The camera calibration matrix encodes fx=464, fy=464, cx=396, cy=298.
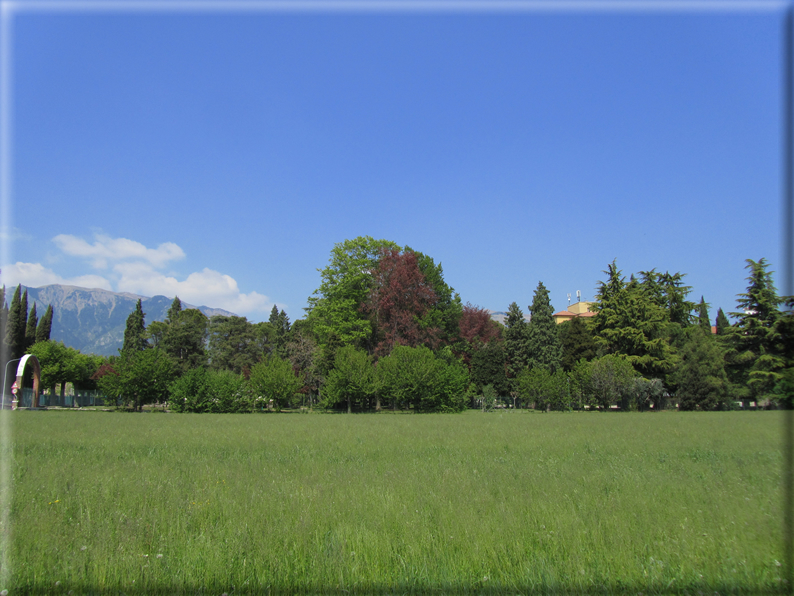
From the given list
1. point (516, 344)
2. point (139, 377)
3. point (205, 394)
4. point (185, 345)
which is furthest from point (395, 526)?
point (185, 345)

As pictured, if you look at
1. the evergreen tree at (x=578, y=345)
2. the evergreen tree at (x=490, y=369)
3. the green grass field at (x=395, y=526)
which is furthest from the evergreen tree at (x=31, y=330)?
the evergreen tree at (x=578, y=345)

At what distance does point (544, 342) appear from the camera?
57.7 m

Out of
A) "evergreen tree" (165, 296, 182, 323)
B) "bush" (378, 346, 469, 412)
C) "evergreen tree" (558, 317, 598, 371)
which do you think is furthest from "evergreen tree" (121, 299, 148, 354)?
"evergreen tree" (558, 317, 598, 371)

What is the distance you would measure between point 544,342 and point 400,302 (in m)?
23.4

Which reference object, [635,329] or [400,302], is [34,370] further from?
[635,329]

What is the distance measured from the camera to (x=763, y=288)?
668 centimetres

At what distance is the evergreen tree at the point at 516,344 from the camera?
5747cm

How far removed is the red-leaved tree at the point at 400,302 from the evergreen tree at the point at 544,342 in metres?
17.6

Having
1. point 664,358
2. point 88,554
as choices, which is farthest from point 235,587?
point 664,358

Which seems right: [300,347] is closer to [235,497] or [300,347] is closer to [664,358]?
[664,358]

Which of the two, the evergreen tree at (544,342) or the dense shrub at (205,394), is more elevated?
the evergreen tree at (544,342)

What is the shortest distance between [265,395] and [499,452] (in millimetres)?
36244

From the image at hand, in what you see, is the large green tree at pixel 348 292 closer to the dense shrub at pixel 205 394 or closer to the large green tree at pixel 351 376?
the large green tree at pixel 351 376

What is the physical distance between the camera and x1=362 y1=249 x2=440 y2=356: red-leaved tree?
4319 centimetres
